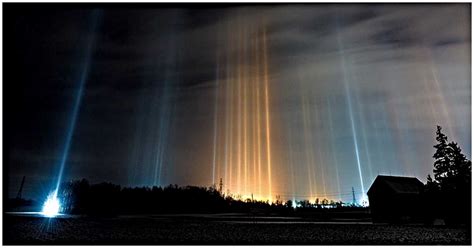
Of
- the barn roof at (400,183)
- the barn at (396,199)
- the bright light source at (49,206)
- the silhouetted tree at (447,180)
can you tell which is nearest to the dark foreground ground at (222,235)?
the silhouetted tree at (447,180)

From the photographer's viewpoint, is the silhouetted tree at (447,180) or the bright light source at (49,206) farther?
the bright light source at (49,206)

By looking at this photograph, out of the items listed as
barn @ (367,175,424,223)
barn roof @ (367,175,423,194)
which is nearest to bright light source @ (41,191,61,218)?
barn @ (367,175,424,223)

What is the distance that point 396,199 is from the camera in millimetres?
13453

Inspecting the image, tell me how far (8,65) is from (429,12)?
20.0 feet

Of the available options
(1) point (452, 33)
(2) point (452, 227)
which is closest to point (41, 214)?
(2) point (452, 227)

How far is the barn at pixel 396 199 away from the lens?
11781mm

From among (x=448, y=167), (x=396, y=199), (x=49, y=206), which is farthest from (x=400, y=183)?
(x=49, y=206)

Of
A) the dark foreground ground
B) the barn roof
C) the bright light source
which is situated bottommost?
the dark foreground ground

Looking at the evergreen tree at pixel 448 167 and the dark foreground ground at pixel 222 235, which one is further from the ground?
the evergreen tree at pixel 448 167

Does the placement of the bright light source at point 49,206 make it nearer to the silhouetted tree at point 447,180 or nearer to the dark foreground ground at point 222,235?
the dark foreground ground at point 222,235

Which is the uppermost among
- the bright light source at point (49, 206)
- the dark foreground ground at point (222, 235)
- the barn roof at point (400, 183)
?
the barn roof at point (400, 183)

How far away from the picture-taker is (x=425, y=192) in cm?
1048

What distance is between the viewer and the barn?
11781 mm

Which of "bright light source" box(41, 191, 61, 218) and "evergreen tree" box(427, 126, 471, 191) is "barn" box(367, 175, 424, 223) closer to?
"evergreen tree" box(427, 126, 471, 191)
